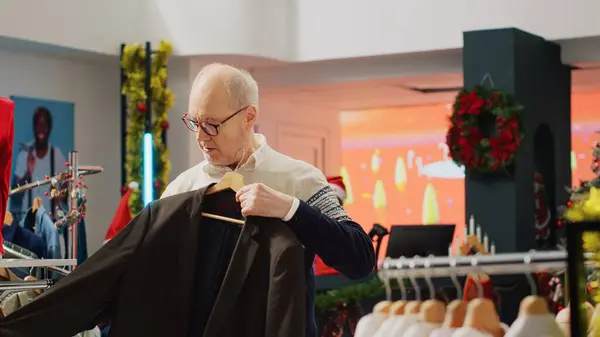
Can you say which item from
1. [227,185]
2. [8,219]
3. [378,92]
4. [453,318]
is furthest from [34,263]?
[378,92]

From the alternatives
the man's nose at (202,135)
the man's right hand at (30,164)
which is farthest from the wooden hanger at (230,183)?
the man's right hand at (30,164)

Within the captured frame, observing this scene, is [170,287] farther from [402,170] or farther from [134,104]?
[402,170]

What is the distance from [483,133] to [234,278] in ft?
18.4

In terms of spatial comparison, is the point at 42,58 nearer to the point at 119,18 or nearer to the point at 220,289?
the point at 119,18

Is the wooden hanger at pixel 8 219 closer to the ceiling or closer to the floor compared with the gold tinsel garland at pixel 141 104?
closer to the floor

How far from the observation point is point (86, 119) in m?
9.86

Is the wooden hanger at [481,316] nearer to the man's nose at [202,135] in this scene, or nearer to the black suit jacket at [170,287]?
the black suit jacket at [170,287]

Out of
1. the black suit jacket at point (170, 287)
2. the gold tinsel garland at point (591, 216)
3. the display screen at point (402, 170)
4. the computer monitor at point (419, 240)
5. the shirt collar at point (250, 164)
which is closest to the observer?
the gold tinsel garland at point (591, 216)

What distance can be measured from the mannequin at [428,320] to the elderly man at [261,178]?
14.9 inches

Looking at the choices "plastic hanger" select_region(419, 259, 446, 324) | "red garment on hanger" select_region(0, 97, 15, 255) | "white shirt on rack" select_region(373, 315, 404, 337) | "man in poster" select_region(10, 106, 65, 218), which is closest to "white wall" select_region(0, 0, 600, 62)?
"man in poster" select_region(10, 106, 65, 218)

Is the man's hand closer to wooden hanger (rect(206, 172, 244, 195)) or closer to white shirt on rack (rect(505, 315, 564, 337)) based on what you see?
wooden hanger (rect(206, 172, 244, 195))

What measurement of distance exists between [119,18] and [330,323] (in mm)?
3559

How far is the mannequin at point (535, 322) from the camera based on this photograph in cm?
299

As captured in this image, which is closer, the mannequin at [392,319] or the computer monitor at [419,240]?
the mannequin at [392,319]
